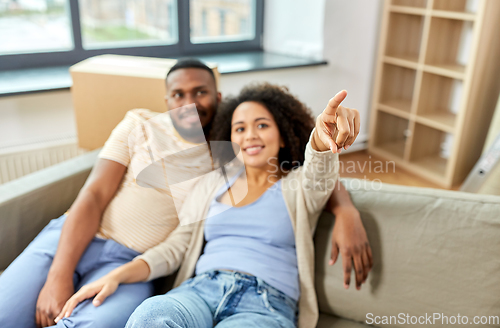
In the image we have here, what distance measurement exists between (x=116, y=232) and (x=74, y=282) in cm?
17

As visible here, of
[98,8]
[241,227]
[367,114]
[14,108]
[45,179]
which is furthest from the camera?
[367,114]

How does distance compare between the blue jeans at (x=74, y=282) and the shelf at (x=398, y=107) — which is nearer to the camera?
the blue jeans at (x=74, y=282)

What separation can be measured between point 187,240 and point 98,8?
178cm

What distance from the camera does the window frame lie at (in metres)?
2.26

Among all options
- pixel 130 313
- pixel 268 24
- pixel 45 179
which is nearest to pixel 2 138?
pixel 45 179

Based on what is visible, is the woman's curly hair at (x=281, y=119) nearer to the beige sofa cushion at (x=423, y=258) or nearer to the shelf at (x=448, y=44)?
the beige sofa cushion at (x=423, y=258)

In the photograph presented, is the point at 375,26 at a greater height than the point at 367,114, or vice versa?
the point at 375,26

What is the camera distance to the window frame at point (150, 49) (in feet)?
7.42

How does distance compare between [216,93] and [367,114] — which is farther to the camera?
[367,114]

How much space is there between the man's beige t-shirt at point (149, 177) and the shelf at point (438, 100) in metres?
1.92

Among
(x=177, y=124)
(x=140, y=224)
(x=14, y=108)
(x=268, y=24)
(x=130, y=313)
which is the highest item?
(x=268, y=24)

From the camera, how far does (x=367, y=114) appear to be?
3.08 m

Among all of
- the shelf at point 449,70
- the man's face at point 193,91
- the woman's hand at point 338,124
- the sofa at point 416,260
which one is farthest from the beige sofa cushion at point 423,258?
the shelf at point 449,70

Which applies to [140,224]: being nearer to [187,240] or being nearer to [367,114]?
[187,240]
